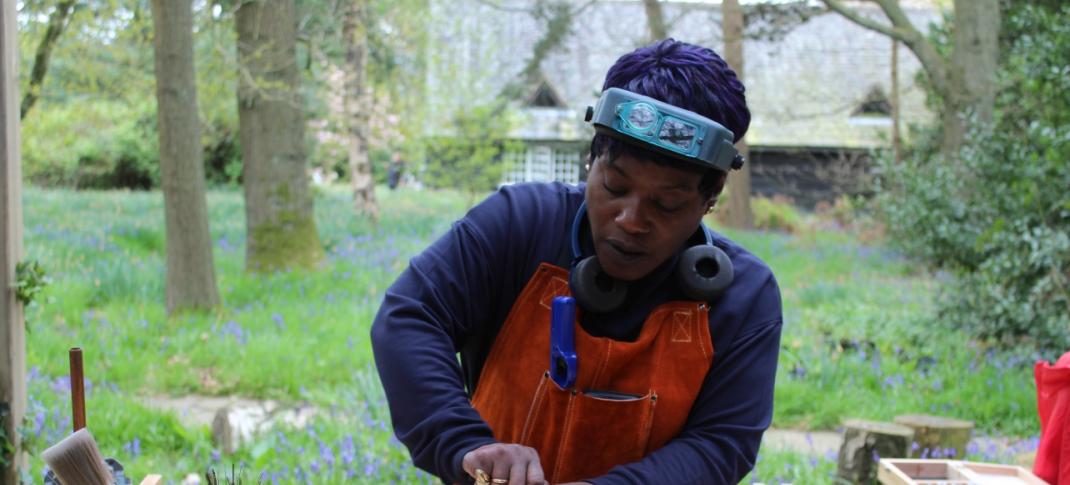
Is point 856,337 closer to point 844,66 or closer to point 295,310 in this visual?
point 295,310

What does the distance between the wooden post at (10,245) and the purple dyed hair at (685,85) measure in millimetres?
1927

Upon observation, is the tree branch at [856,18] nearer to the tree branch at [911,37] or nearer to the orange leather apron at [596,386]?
the tree branch at [911,37]

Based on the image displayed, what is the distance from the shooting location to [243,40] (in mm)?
10445

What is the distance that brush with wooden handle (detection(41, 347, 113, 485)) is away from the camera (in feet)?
5.26

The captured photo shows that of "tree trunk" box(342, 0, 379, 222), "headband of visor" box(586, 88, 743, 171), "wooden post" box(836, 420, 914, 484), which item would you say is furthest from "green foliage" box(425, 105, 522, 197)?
"headband of visor" box(586, 88, 743, 171)

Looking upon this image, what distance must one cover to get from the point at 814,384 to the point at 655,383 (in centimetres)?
508

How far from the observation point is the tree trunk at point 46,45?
9281 millimetres

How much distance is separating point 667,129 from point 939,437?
3850 millimetres

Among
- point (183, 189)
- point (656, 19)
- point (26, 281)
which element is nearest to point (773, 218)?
point (656, 19)

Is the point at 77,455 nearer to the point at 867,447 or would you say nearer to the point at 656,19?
the point at 867,447

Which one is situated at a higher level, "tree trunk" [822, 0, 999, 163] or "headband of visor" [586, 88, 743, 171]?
"tree trunk" [822, 0, 999, 163]

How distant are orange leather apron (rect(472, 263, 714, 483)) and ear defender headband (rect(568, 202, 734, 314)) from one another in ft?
0.15

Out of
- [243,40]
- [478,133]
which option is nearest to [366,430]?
[243,40]

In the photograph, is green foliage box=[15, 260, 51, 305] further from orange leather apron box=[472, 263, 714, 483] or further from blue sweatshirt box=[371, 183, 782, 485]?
orange leather apron box=[472, 263, 714, 483]
